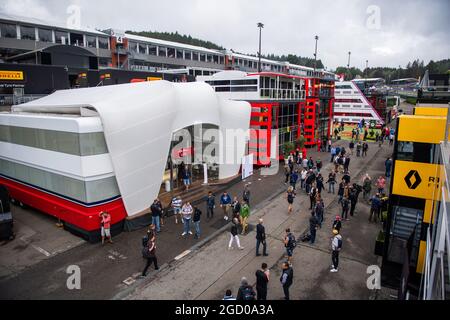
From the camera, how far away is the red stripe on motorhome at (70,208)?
42.6ft

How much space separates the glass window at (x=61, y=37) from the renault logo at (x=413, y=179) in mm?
43507

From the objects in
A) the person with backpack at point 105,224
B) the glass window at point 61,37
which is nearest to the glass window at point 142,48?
the glass window at point 61,37

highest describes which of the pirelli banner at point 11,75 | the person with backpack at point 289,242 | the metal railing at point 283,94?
the pirelli banner at point 11,75

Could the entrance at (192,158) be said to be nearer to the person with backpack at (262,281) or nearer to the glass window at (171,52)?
the person with backpack at (262,281)

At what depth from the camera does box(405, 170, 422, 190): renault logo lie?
29.1 feet

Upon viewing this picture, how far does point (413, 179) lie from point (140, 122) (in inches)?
429

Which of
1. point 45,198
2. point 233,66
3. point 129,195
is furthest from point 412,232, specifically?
point 233,66

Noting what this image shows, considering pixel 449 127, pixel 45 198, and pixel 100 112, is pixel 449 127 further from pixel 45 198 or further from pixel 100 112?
pixel 45 198

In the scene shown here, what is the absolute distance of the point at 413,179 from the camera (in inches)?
352

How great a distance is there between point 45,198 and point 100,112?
598cm

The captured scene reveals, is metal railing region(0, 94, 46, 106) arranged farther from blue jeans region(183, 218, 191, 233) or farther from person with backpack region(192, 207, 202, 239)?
person with backpack region(192, 207, 202, 239)
